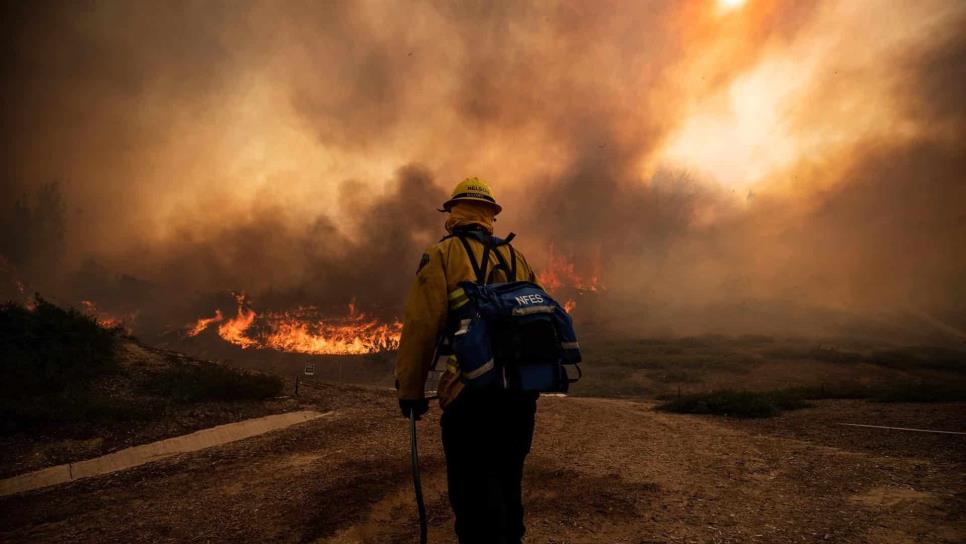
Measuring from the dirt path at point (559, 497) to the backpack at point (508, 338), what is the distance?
2343mm

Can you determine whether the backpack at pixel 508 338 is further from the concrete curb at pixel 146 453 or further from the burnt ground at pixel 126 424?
the burnt ground at pixel 126 424

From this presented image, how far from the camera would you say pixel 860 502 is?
15.4ft

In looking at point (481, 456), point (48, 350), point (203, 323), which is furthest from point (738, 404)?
point (203, 323)

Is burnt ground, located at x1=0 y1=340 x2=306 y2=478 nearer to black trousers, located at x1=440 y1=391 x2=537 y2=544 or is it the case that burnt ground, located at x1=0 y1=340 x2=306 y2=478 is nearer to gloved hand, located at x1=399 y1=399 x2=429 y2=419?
gloved hand, located at x1=399 y1=399 x2=429 y2=419

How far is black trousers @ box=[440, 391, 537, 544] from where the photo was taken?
2.71 meters

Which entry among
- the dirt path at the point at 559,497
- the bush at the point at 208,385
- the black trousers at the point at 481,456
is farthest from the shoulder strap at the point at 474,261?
the bush at the point at 208,385

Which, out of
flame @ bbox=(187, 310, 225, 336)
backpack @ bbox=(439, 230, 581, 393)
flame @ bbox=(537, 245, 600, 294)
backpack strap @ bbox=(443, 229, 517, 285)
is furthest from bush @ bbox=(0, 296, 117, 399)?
flame @ bbox=(537, 245, 600, 294)

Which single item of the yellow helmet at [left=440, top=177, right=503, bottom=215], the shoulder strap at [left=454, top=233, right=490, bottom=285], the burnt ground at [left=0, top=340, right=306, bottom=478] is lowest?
the burnt ground at [left=0, top=340, right=306, bottom=478]

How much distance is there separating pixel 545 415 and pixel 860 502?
22.9ft

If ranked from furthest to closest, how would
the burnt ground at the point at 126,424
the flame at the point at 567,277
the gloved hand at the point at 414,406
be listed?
1. the flame at the point at 567,277
2. the burnt ground at the point at 126,424
3. the gloved hand at the point at 414,406

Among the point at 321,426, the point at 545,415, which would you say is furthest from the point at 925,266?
the point at 321,426

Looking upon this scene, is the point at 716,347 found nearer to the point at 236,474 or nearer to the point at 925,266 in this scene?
the point at 236,474

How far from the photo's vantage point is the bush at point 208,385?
A: 1024cm

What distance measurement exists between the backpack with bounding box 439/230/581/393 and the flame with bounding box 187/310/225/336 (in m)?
70.7
